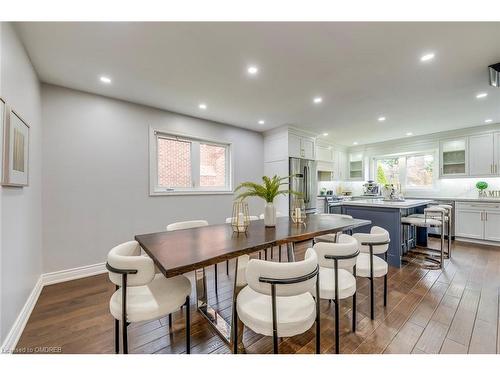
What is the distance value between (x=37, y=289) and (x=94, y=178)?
4.47ft

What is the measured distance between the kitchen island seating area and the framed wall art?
996 millimetres

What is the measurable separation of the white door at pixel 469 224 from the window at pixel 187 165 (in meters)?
4.83

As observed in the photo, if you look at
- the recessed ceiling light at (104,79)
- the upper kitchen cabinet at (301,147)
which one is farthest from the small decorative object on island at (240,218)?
the upper kitchen cabinet at (301,147)

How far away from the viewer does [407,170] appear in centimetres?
559

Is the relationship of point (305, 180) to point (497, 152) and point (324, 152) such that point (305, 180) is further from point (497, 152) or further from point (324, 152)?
point (497, 152)

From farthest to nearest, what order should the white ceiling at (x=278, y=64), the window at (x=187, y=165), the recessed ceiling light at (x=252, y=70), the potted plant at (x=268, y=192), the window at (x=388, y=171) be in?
1. the window at (x=388, y=171)
2. the window at (x=187, y=165)
3. the recessed ceiling light at (x=252, y=70)
4. the potted plant at (x=268, y=192)
5. the white ceiling at (x=278, y=64)

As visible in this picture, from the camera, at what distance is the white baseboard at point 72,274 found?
253 centimetres

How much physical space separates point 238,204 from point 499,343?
2.20 meters

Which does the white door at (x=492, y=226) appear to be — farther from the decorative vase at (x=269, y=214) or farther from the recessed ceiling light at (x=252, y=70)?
the recessed ceiling light at (x=252, y=70)

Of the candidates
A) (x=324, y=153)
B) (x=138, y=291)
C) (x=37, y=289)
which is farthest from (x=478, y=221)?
(x=37, y=289)

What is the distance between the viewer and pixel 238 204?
1.95 m

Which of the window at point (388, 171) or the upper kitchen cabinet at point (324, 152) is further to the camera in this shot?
the window at point (388, 171)
